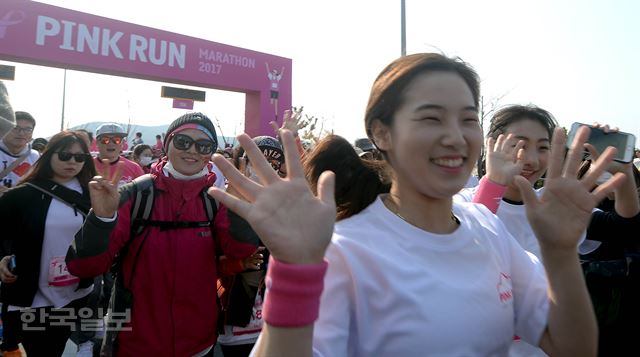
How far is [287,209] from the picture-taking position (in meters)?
1.14

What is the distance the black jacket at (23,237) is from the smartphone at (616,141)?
11.4ft

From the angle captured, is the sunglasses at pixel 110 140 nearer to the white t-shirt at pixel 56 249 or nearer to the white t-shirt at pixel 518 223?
the white t-shirt at pixel 56 249

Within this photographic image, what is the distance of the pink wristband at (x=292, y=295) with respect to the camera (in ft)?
3.46

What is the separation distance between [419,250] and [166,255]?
168cm

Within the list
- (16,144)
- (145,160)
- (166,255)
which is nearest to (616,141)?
(166,255)

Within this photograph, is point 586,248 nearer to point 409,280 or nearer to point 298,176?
point 409,280

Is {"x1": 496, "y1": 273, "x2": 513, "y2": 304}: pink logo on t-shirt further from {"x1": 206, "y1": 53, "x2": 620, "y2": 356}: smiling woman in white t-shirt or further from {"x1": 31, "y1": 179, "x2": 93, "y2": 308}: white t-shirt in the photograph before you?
{"x1": 31, "y1": 179, "x2": 93, "y2": 308}: white t-shirt

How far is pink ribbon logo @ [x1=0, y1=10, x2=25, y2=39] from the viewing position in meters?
9.81

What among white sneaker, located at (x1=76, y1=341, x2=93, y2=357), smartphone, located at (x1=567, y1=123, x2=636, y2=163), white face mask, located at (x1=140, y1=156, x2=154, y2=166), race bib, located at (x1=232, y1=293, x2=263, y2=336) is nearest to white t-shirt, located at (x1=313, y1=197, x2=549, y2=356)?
smartphone, located at (x1=567, y1=123, x2=636, y2=163)

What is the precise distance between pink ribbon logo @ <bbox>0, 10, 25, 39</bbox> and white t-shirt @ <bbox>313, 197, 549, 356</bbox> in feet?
37.5

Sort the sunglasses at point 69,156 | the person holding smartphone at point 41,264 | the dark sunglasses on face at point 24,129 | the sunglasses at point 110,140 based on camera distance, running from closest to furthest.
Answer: the person holding smartphone at point 41,264 < the sunglasses at point 69,156 < the dark sunglasses on face at point 24,129 < the sunglasses at point 110,140

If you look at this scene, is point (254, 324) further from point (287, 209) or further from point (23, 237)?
point (287, 209)

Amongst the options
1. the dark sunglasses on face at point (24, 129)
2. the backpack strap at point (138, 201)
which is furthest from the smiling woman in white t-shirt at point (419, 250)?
the dark sunglasses on face at point (24, 129)

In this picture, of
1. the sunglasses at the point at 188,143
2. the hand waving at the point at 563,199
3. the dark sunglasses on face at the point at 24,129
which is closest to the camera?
the hand waving at the point at 563,199
